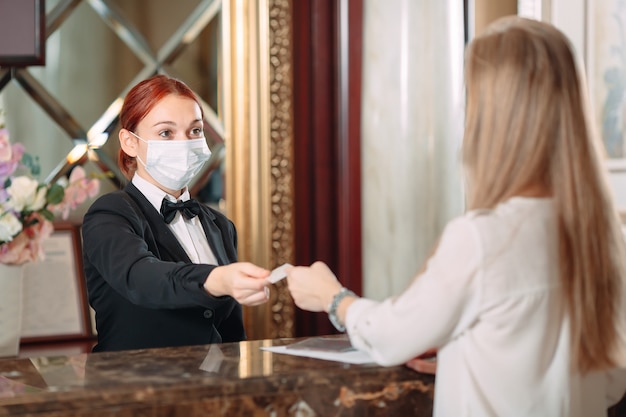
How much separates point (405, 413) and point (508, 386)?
25cm

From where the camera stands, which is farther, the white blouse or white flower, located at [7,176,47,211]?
white flower, located at [7,176,47,211]

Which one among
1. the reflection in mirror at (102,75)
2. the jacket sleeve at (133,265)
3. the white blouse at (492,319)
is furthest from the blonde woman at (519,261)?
the reflection in mirror at (102,75)

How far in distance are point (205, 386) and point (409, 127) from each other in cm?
183

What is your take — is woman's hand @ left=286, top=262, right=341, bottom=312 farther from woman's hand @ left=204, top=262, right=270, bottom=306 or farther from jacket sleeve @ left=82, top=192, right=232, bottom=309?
jacket sleeve @ left=82, top=192, right=232, bottom=309

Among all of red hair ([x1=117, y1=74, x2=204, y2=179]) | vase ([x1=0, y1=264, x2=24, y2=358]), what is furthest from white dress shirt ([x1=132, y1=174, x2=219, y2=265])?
vase ([x1=0, y1=264, x2=24, y2=358])

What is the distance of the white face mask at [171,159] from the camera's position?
2230 mm

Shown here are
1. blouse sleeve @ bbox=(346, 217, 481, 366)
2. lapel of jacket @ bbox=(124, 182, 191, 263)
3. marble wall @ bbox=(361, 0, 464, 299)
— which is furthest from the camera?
marble wall @ bbox=(361, 0, 464, 299)

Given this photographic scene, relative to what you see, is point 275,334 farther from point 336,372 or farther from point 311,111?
point 336,372

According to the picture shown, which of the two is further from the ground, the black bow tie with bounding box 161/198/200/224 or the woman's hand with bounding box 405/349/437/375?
the black bow tie with bounding box 161/198/200/224

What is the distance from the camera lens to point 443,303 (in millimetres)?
1399

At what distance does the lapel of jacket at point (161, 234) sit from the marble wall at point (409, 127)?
1.15m

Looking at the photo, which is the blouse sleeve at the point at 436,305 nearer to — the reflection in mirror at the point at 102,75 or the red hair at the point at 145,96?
the red hair at the point at 145,96

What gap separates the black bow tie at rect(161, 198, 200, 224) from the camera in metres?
2.22

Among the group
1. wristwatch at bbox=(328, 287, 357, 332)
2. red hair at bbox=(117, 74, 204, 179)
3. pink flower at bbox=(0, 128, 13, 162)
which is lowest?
wristwatch at bbox=(328, 287, 357, 332)
